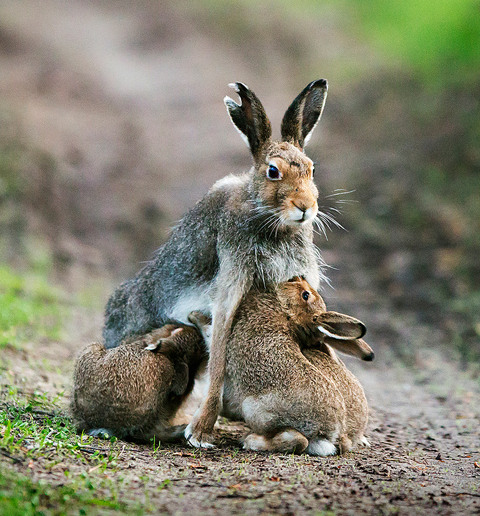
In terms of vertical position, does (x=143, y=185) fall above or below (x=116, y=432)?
above

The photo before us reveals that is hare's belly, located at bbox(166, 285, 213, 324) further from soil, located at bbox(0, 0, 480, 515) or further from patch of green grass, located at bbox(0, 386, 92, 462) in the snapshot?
patch of green grass, located at bbox(0, 386, 92, 462)

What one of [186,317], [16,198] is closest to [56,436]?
[186,317]

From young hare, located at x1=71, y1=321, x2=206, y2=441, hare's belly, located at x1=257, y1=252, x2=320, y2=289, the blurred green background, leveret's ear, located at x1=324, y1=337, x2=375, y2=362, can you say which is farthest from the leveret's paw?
the blurred green background

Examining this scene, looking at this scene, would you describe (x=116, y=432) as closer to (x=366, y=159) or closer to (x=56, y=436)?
(x=56, y=436)

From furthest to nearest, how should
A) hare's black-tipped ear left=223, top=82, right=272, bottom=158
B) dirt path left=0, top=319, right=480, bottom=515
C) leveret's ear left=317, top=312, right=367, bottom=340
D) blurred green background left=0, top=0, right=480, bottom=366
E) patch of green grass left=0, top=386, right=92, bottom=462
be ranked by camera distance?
blurred green background left=0, top=0, right=480, bottom=366
hare's black-tipped ear left=223, top=82, right=272, bottom=158
leveret's ear left=317, top=312, right=367, bottom=340
patch of green grass left=0, top=386, right=92, bottom=462
dirt path left=0, top=319, right=480, bottom=515

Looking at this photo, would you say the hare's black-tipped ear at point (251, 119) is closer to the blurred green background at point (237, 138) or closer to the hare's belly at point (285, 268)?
the hare's belly at point (285, 268)

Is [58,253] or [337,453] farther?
[58,253]

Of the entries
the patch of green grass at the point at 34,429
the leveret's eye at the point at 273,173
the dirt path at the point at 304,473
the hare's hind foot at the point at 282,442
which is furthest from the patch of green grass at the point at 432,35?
the patch of green grass at the point at 34,429

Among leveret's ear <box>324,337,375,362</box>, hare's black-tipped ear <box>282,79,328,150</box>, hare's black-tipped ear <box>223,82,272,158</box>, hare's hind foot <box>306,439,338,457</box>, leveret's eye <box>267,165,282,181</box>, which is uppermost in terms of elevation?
hare's black-tipped ear <box>282,79,328,150</box>

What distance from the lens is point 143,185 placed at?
13.9 m

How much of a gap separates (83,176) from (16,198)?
192 cm

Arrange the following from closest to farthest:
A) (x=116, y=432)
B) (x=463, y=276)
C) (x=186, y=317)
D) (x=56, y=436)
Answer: (x=56, y=436) → (x=116, y=432) → (x=186, y=317) → (x=463, y=276)

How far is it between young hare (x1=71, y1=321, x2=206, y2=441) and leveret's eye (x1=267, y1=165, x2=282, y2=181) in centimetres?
156

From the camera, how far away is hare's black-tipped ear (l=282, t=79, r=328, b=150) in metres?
5.52
